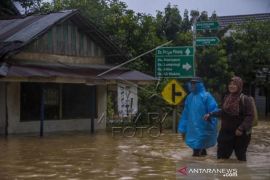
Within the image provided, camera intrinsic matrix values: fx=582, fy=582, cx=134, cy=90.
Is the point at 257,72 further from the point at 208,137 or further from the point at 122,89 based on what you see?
the point at 208,137

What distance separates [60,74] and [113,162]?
7.43m

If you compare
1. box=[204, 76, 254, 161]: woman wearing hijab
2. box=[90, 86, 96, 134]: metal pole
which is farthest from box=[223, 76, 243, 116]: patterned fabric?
box=[90, 86, 96, 134]: metal pole

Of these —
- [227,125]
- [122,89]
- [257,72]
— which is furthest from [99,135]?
[257,72]

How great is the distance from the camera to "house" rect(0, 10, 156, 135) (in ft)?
61.3

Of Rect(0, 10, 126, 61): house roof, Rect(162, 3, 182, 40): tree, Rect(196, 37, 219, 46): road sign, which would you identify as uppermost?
Rect(162, 3, 182, 40): tree

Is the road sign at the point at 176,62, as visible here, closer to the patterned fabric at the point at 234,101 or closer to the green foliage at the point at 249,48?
the patterned fabric at the point at 234,101

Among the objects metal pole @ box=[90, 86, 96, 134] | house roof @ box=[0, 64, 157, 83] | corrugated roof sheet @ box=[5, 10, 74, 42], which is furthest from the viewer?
metal pole @ box=[90, 86, 96, 134]

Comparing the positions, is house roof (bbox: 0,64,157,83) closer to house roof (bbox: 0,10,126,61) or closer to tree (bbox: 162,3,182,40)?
house roof (bbox: 0,10,126,61)

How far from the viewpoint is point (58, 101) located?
2133cm

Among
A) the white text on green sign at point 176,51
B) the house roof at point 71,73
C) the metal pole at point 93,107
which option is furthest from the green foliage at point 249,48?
the white text on green sign at point 176,51

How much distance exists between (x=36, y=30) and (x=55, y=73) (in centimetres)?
176

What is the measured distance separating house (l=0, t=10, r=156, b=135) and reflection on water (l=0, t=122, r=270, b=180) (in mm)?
1767

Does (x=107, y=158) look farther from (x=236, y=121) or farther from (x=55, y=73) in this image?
(x=55, y=73)

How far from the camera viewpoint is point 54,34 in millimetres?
20531
